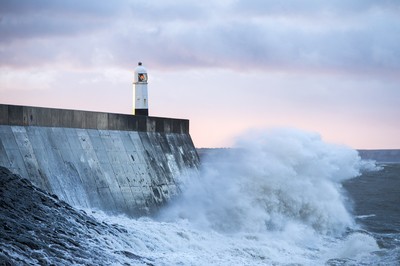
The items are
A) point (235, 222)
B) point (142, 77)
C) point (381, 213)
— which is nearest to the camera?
point (235, 222)

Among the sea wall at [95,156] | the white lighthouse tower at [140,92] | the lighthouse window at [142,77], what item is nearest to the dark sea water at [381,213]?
the sea wall at [95,156]

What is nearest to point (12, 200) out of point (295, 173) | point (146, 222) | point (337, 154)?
point (146, 222)

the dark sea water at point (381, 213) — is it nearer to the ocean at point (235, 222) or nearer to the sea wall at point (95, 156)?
the ocean at point (235, 222)

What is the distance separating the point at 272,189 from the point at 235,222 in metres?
1.93

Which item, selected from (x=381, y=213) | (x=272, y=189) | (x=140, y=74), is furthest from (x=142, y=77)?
(x=381, y=213)

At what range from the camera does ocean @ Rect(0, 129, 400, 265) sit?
11.6m

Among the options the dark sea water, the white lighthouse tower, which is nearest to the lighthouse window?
the white lighthouse tower

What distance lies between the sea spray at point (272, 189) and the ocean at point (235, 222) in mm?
27

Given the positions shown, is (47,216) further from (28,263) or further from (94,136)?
(94,136)

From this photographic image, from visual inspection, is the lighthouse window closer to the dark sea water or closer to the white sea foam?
the white sea foam

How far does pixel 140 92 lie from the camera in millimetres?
21109

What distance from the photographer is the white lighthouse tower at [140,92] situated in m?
21.0

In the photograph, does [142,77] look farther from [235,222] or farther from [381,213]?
[381,213]

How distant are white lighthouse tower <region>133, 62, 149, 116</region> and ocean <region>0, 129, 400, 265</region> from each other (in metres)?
2.15
